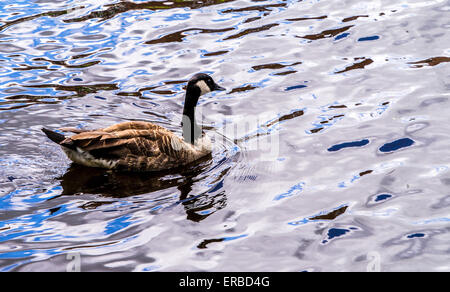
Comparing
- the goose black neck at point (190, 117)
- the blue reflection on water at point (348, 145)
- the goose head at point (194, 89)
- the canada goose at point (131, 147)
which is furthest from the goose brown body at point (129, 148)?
the blue reflection on water at point (348, 145)

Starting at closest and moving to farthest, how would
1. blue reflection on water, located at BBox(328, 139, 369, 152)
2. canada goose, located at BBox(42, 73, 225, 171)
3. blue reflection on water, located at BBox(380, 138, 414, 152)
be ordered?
1. canada goose, located at BBox(42, 73, 225, 171)
2. blue reflection on water, located at BBox(380, 138, 414, 152)
3. blue reflection on water, located at BBox(328, 139, 369, 152)

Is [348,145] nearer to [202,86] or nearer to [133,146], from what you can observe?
[202,86]

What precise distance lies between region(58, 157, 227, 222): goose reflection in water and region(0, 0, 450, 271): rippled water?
0.04 m

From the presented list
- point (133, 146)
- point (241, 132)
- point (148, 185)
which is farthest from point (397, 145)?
point (133, 146)

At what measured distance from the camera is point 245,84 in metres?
13.6

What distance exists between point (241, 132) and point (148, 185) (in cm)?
243

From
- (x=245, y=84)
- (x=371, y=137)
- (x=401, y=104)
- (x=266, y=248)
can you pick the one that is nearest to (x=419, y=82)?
(x=401, y=104)

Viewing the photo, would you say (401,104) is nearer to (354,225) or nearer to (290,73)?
(290,73)

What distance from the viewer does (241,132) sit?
467 inches

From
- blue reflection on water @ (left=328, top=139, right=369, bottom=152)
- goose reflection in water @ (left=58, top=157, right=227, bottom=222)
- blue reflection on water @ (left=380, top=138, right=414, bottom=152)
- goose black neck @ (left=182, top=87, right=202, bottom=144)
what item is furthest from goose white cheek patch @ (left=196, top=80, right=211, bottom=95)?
blue reflection on water @ (left=380, top=138, right=414, bottom=152)

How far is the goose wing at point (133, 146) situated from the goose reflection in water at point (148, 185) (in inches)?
7.2

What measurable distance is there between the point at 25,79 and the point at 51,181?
4305 mm

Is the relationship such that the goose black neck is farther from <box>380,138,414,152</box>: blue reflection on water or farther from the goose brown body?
<box>380,138,414,152</box>: blue reflection on water

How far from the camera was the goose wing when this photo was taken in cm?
1045
